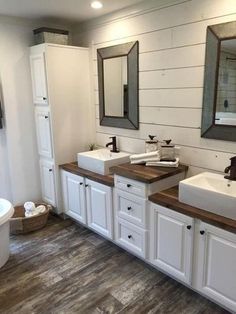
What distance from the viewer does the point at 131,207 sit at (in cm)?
239

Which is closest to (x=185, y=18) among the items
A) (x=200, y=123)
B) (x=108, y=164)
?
(x=200, y=123)

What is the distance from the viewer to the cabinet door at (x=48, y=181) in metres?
3.23

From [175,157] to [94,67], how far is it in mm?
1490

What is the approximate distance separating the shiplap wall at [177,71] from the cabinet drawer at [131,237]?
72 cm

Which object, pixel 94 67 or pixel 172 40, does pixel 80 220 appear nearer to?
pixel 94 67

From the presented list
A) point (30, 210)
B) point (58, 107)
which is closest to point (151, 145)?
point (58, 107)

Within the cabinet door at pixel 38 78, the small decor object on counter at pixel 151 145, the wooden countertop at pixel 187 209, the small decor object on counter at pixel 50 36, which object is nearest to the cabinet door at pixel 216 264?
the wooden countertop at pixel 187 209

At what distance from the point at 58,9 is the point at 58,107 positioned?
3.18ft

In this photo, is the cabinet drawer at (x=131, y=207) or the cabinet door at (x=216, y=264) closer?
the cabinet door at (x=216, y=264)

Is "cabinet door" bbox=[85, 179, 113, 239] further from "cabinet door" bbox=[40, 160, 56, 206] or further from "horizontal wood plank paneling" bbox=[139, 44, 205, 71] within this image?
"horizontal wood plank paneling" bbox=[139, 44, 205, 71]

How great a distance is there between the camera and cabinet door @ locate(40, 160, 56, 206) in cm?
323

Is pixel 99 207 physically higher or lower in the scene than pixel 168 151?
lower

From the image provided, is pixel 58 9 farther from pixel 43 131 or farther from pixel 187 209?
pixel 187 209

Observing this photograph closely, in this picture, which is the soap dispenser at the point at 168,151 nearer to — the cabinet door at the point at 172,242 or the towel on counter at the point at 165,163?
the towel on counter at the point at 165,163
